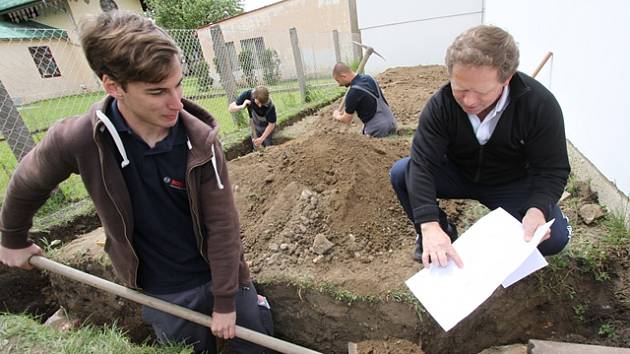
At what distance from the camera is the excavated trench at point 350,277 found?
6.55 feet

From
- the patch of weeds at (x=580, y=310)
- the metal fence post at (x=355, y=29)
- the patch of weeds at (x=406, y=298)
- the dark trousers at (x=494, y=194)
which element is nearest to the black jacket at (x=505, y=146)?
the dark trousers at (x=494, y=194)

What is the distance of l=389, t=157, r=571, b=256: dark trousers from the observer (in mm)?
1793

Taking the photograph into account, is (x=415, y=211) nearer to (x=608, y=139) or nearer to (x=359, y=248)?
(x=359, y=248)

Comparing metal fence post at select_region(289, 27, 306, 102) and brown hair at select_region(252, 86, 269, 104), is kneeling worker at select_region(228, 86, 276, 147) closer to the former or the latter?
brown hair at select_region(252, 86, 269, 104)

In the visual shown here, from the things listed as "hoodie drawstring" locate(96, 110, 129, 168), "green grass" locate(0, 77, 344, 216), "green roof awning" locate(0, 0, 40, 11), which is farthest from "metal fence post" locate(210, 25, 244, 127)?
"green roof awning" locate(0, 0, 40, 11)

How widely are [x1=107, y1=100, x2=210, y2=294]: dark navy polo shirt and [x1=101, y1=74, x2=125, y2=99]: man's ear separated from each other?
14 cm

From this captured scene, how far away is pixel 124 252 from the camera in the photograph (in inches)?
64.6

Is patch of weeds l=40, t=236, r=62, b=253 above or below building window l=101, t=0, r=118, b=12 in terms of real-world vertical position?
below

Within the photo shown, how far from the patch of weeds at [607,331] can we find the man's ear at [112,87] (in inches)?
105

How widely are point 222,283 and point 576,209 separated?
7.64 feet

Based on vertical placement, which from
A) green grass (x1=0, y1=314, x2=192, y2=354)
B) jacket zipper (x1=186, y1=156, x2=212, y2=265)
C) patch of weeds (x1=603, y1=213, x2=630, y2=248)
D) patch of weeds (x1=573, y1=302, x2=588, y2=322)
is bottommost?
patch of weeds (x1=573, y1=302, x2=588, y2=322)

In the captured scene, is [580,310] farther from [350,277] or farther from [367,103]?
[367,103]

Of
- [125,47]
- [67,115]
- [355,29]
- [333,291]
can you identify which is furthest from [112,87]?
[355,29]

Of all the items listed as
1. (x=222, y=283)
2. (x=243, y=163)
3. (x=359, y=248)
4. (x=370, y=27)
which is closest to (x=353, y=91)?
(x=243, y=163)
